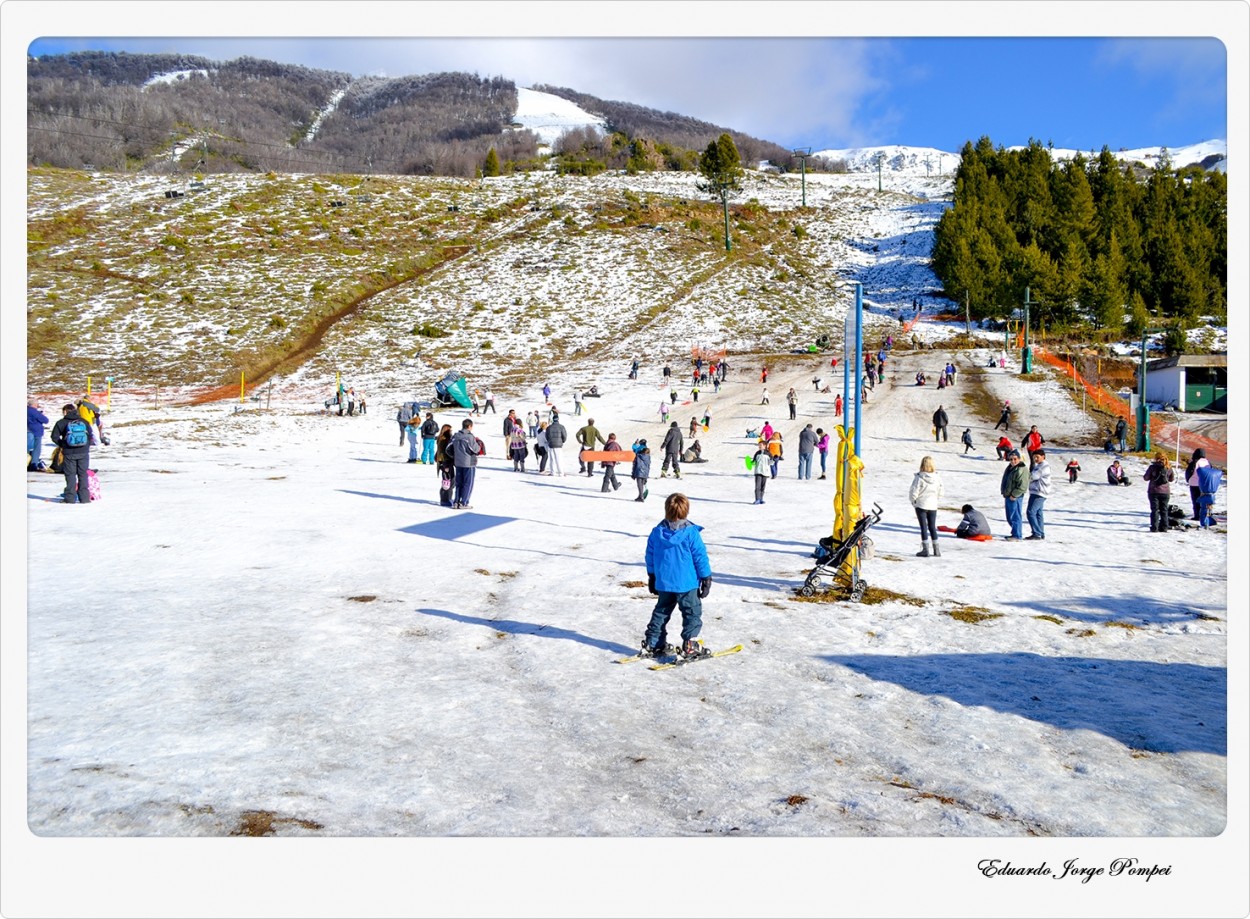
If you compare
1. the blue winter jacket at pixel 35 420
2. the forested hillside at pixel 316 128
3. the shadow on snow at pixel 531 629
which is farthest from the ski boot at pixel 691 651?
the forested hillside at pixel 316 128

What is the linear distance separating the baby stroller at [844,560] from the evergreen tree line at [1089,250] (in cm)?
5059

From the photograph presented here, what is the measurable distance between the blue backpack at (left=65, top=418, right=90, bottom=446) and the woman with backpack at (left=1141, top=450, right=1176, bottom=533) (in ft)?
57.6

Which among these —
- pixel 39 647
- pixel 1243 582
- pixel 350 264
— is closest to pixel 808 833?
pixel 1243 582

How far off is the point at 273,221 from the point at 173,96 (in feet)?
302

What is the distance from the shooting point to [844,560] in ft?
32.8

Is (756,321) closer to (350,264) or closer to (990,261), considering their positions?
(990,261)

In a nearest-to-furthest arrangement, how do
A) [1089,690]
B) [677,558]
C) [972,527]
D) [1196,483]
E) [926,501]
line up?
[1089,690] → [677,558] → [926,501] → [972,527] → [1196,483]

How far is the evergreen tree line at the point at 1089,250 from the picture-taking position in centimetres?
6091

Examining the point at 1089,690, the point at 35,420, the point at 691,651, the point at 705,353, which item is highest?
the point at 705,353

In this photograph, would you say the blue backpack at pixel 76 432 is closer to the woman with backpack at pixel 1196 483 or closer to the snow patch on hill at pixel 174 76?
the woman with backpack at pixel 1196 483

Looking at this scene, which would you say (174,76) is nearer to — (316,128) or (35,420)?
(316,128)

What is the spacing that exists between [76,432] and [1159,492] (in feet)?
58.7

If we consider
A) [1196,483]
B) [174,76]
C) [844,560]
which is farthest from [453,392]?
[174,76]

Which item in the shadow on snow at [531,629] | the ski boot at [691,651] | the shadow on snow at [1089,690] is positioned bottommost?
the shadow on snow at [1089,690]
